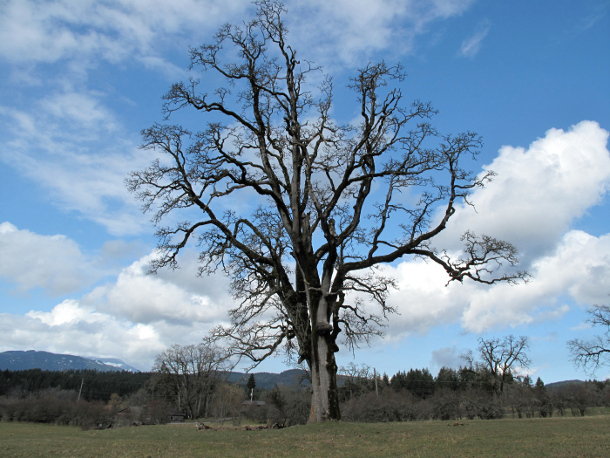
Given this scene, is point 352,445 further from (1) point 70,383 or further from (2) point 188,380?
(1) point 70,383

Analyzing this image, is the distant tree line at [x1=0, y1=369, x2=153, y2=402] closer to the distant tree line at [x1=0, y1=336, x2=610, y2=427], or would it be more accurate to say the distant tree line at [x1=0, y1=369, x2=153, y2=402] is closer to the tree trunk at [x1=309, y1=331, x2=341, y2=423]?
the distant tree line at [x1=0, y1=336, x2=610, y2=427]

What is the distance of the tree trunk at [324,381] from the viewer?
14.4m

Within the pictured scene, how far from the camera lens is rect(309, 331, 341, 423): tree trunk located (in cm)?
1439

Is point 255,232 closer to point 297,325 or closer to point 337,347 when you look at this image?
point 297,325

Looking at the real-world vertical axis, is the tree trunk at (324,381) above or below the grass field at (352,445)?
above

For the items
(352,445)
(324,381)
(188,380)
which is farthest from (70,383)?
(352,445)

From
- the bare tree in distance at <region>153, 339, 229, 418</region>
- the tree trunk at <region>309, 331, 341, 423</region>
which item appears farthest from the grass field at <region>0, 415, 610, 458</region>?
the bare tree in distance at <region>153, 339, 229, 418</region>

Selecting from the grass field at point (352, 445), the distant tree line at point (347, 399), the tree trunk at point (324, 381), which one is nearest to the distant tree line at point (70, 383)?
the distant tree line at point (347, 399)

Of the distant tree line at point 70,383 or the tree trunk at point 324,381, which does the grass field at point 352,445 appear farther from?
the distant tree line at point 70,383

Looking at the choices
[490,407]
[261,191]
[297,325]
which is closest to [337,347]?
[297,325]

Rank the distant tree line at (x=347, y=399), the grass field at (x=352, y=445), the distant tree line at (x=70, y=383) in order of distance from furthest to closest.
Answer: the distant tree line at (x=70, y=383) < the distant tree line at (x=347, y=399) < the grass field at (x=352, y=445)

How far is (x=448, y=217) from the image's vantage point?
50.7 feet

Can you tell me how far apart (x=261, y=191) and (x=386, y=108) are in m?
6.16

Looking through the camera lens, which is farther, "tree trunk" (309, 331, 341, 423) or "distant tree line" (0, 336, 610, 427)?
Result: "distant tree line" (0, 336, 610, 427)
